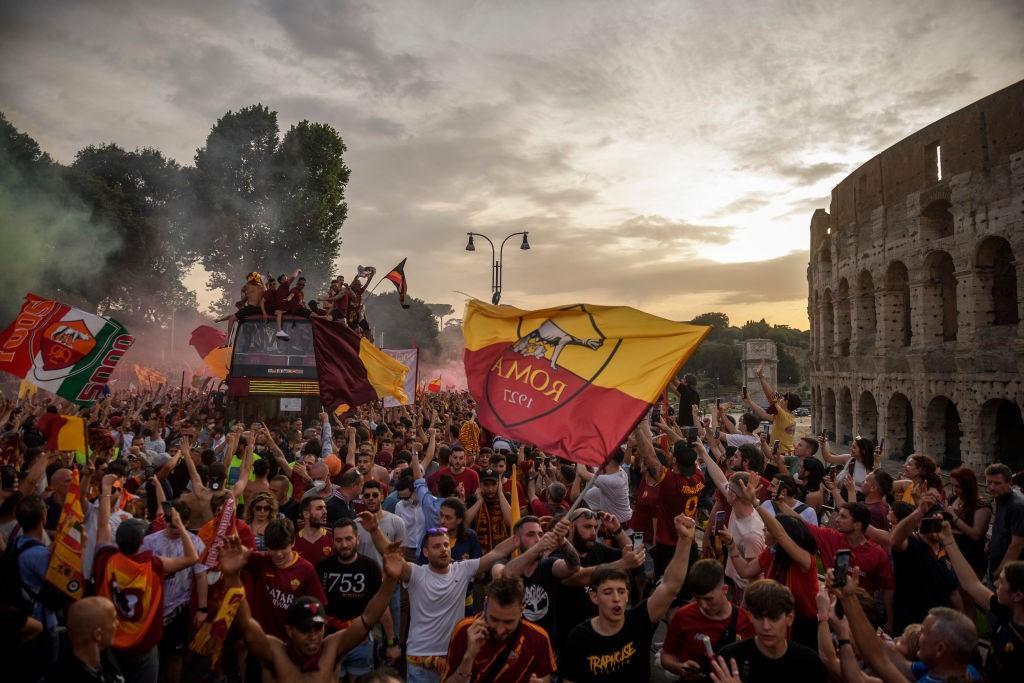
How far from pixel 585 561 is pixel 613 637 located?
4.58ft

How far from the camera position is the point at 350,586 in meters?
5.05

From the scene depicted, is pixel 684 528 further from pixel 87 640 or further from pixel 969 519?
pixel 969 519

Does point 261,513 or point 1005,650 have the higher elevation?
point 261,513

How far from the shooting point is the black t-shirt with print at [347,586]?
5.04 meters

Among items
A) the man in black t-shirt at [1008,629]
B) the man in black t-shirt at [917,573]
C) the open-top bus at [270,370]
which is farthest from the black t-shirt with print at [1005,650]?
the open-top bus at [270,370]

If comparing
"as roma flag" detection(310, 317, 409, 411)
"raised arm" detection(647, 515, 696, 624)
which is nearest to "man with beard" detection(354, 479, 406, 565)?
"raised arm" detection(647, 515, 696, 624)

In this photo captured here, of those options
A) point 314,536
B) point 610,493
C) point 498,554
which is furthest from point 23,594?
point 610,493

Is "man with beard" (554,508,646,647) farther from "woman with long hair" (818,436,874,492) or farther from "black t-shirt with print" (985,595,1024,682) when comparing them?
"woman with long hair" (818,436,874,492)

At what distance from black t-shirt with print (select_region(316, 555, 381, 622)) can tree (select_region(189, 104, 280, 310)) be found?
43.5 metres

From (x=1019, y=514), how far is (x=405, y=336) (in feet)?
248

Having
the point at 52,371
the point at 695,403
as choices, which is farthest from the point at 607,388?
the point at 52,371

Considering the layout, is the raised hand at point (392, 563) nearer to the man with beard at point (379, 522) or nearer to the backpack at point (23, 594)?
the man with beard at point (379, 522)

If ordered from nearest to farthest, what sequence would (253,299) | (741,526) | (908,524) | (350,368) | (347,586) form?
(347,586) → (908,524) → (741,526) → (350,368) → (253,299)

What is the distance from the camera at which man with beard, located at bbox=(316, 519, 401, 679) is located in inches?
197
